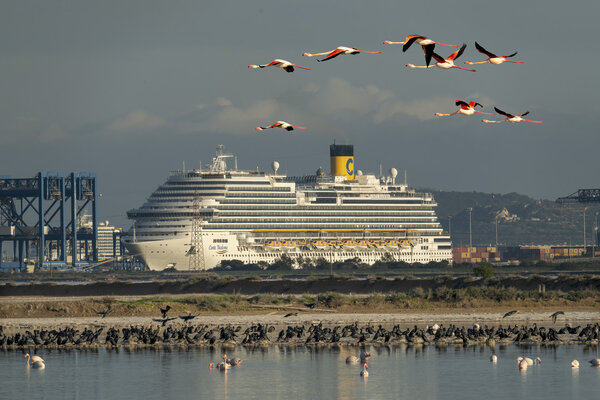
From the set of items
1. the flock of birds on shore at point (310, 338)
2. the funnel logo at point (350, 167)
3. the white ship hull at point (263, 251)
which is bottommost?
the flock of birds on shore at point (310, 338)

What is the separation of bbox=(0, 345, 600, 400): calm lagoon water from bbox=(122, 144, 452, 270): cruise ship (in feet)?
387

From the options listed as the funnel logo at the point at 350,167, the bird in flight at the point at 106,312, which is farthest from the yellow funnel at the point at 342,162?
the bird in flight at the point at 106,312

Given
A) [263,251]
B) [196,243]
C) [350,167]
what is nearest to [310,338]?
[196,243]

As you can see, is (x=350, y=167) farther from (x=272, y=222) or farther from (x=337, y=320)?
(x=337, y=320)

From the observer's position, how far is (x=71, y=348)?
4703 centimetres

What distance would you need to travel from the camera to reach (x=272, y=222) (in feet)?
549

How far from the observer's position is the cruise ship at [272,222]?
6457 inches

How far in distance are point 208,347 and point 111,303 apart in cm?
2070

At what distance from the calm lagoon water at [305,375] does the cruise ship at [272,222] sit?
387 ft

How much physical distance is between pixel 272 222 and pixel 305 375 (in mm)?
128825

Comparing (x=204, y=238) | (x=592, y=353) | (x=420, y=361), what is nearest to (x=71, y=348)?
(x=420, y=361)

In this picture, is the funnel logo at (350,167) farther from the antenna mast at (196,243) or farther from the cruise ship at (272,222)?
the antenna mast at (196,243)

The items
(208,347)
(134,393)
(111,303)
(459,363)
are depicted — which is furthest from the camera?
(111,303)

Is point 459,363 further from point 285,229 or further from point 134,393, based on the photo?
point 285,229
